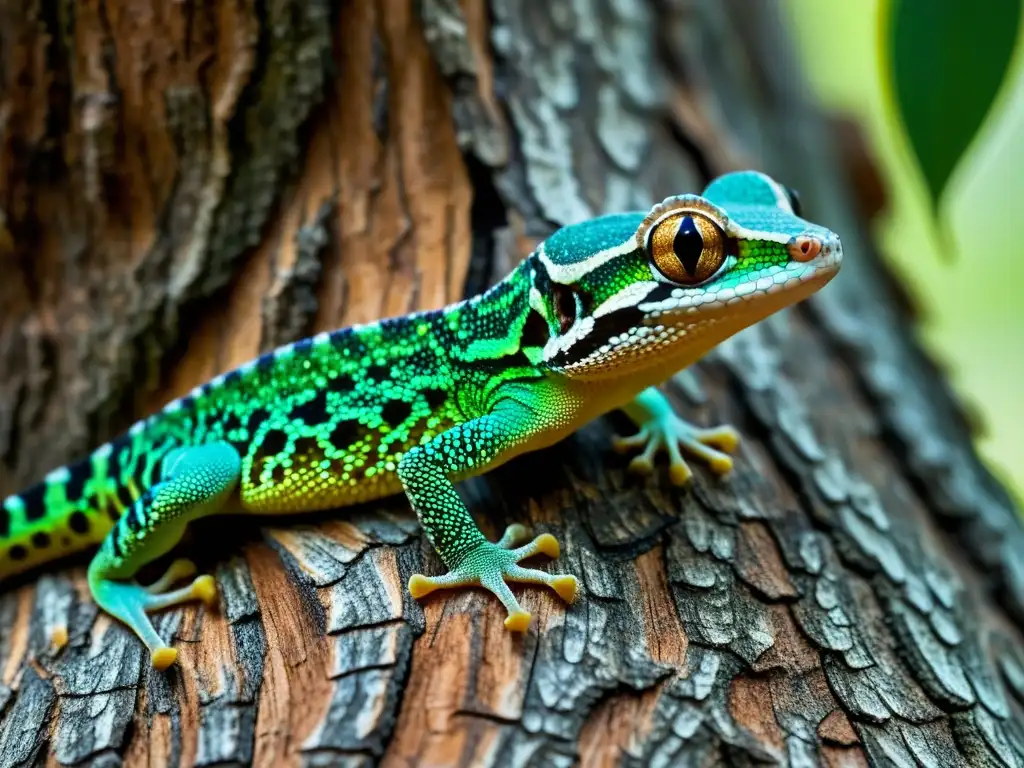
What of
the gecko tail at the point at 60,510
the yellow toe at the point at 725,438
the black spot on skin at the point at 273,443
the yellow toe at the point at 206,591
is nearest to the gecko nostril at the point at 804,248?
the yellow toe at the point at 725,438

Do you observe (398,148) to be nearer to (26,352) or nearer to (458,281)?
(458,281)

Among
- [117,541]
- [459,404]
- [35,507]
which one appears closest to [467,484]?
[459,404]

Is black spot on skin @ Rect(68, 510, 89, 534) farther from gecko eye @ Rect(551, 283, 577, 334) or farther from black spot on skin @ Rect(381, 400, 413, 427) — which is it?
gecko eye @ Rect(551, 283, 577, 334)

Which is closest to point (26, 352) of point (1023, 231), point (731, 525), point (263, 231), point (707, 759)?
point (263, 231)

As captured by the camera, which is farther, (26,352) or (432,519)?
(26,352)

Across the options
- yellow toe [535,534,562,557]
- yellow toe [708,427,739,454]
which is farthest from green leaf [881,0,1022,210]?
yellow toe [535,534,562,557]

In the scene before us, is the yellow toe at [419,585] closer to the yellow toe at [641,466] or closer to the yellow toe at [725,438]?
the yellow toe at [641,466]

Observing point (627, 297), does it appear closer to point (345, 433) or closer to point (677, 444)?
point (677, 444)
